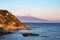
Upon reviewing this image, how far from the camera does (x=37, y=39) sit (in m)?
45.4

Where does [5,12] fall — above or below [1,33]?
above

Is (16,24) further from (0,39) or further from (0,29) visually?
(0,39)

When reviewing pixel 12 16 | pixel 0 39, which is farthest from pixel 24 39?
pixel 12 16

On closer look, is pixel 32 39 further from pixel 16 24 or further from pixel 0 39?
pixel 16 24

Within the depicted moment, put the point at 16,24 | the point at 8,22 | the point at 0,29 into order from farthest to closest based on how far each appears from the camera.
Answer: the point at 16,24 → the point at 8,22 → the point at 0,29

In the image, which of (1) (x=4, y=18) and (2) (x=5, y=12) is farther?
(2) (x=5, y=12)

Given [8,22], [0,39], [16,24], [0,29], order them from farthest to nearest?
[16,24], [8,22], [0,29], [0,39]

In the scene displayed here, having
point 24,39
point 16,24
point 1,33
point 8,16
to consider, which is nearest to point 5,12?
point 8,16

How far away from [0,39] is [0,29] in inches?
361

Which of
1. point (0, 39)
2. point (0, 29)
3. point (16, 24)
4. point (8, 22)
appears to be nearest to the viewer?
point (0, 39)

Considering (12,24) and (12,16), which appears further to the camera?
(12,16)

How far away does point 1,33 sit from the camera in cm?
5431

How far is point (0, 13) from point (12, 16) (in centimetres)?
549

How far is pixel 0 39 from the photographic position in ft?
146
